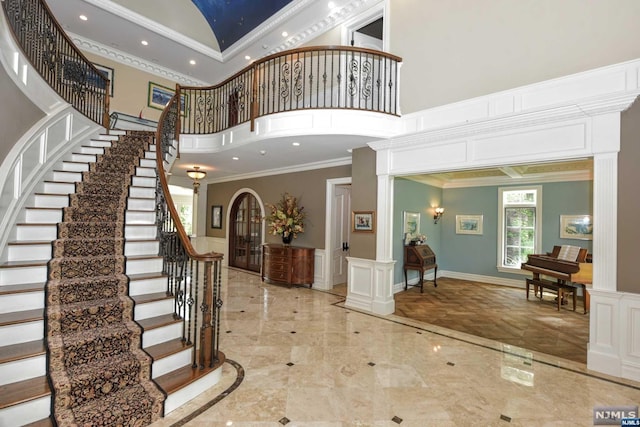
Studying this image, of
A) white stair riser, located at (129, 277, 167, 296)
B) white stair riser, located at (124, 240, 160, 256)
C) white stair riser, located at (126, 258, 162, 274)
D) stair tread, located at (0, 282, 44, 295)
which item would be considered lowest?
white stair riser, located at (129, 277, 167, 296)

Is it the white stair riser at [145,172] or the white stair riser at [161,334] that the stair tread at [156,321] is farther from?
the white stair riser at [145,172]

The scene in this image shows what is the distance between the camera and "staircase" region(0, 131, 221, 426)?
1.89m

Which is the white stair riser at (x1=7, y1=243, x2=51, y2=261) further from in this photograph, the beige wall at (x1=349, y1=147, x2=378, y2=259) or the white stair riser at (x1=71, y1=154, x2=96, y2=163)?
the beige wall at (x1=349, y1=147, x2=378, y2=259)

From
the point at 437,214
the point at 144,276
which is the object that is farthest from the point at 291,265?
the point at 437,214

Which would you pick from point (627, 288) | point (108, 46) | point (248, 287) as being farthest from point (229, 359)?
point (108, 46)

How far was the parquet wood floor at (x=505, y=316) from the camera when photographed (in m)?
3.81

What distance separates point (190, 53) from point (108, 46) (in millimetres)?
1900

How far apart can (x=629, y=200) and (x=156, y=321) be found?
4.88 meters

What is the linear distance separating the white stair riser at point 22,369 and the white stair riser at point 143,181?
9.17 ft

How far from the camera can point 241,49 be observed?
23.8 ft

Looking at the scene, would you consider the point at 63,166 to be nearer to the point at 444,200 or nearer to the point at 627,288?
the point at 627,288

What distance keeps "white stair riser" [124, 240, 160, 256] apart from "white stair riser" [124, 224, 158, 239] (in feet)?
0.72

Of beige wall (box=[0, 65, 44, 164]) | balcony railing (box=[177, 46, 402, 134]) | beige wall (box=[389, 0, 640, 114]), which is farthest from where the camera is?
balcony railing (box=[177, 46, 402, 134])

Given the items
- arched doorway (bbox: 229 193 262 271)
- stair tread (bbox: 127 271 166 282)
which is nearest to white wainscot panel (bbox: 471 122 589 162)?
stair tread (bbox: 127 271 166 282)
